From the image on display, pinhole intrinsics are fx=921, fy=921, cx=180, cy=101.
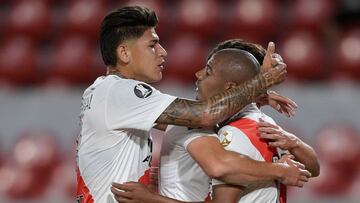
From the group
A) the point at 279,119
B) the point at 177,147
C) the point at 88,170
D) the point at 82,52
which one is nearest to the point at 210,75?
the point at 177,147

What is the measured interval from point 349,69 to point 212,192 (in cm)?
435

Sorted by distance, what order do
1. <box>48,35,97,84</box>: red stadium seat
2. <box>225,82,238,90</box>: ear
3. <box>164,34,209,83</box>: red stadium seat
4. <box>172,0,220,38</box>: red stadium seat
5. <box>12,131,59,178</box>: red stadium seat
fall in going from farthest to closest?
<box>172,0,220,38</box>: red stadium seat → <box>48,35,97,84</box>: red stadium seat → <box>164,34,209,83</box>: red stadium seat → <box>12,131,59,178</box>: red stadium seat → <box>225,82,238,90</box>: ear

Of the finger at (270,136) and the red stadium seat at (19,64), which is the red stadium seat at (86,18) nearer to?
the red stadium seat at (19,64)

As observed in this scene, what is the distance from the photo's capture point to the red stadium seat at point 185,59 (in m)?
8.41

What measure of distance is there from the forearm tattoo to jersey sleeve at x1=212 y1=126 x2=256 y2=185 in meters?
0.08

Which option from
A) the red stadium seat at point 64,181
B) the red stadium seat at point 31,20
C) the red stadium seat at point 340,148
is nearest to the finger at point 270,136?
the red stadium seat at point 340,148

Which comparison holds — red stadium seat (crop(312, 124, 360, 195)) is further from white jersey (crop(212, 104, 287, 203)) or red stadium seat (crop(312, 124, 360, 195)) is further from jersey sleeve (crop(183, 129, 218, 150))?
jersey sleeve (crop(183, 129, 218, 150))

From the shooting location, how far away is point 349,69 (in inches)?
316

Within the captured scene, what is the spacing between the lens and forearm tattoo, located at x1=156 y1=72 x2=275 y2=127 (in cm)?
389

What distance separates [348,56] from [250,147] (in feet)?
14.4

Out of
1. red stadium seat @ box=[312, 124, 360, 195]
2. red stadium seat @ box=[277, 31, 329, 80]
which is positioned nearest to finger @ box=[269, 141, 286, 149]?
red stadium seat @ box=[312, 124, 360, 195]

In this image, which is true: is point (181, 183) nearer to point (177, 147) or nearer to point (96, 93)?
point (177, 147)

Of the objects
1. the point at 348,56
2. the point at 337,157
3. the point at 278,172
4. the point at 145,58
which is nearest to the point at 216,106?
the point at 278,172

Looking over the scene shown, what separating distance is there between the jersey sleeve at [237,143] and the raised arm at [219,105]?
82 mm
